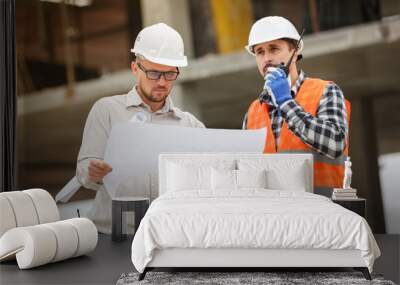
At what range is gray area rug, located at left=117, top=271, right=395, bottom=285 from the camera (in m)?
3.80

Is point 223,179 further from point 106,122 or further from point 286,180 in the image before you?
point 106,122

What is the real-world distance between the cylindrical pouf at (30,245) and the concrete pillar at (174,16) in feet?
7.84

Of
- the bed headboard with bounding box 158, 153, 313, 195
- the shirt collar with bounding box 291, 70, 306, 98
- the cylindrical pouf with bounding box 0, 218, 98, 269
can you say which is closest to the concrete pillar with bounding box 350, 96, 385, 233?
the shirt collar with bounding box 291, 70, 306, 98

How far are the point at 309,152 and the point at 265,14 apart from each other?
4.40ft

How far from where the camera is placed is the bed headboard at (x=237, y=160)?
523 cm

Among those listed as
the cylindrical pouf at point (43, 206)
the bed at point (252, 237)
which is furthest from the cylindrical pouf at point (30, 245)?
the bed at point (252, 237)

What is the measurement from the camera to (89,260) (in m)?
4.57

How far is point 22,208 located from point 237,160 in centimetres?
180

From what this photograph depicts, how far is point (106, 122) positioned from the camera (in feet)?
19.2

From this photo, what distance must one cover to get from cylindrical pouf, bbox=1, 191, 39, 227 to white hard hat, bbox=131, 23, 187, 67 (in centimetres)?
189

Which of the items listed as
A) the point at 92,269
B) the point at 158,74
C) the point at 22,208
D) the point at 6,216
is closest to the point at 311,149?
the point at 158,74

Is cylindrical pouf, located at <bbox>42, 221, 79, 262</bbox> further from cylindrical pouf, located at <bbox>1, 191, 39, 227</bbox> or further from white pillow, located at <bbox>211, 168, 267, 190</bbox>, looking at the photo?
white pillow, located at <bbox>211, 168, 267, 190</bbox>

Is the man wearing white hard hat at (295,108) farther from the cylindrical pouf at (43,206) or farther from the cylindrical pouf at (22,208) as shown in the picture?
the cylindrical pouf at (22,208)

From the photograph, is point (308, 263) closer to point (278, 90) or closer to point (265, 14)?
point (278, 90)
